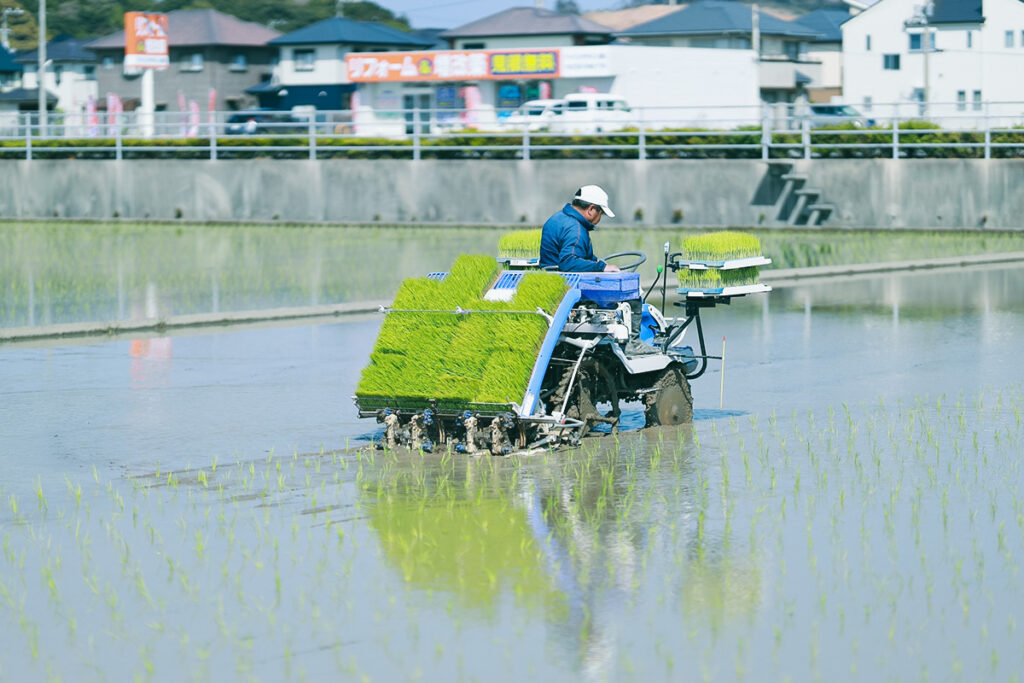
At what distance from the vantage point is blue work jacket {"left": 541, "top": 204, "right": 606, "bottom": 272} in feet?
37.3

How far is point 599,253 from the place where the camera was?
28.3 meters

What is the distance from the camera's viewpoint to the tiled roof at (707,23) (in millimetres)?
87875

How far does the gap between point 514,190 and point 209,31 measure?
5716 centimetres

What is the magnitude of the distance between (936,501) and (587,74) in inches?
2486

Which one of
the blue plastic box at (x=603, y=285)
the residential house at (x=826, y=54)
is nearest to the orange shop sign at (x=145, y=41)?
the residential house at (x=826, y=54)

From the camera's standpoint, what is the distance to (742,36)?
289 ft

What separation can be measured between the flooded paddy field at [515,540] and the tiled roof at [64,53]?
10011 cm

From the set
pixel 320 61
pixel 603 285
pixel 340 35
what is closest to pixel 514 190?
pixel 603 285

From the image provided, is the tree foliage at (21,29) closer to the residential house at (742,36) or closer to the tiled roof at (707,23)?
the tiled roof at (707,23)

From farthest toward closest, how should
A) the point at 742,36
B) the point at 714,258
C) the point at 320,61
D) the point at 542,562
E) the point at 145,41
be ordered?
1. the point at 320,61
2. the point at 742,36
3. the point at 145,41
4. the point at 714,258
5. the point at 542,562

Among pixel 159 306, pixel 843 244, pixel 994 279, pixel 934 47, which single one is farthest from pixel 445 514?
pixel 934 47

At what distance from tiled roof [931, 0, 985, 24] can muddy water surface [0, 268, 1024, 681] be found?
7414 centimetres

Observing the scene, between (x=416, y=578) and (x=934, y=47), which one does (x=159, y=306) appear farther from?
(x=934, y=47)

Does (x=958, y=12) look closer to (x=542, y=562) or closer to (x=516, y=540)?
(x=516, y=540)
